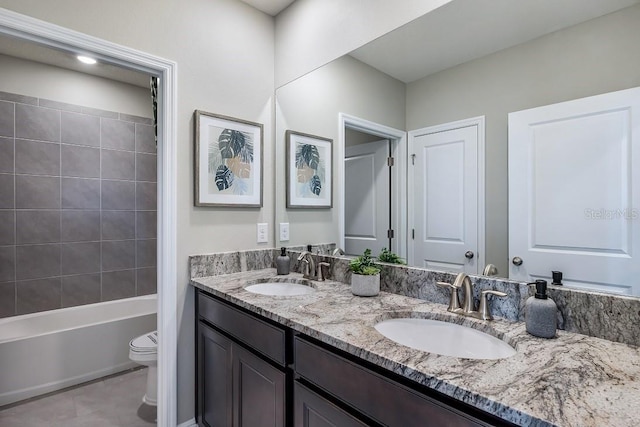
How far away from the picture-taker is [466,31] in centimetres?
127

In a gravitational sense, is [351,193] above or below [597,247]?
above

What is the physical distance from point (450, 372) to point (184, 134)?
5.58 ft

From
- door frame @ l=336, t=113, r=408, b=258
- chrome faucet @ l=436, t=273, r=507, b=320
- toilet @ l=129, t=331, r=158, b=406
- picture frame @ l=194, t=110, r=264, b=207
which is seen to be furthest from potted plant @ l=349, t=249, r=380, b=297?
toilet @ l=129, t=331, r=158, b=406

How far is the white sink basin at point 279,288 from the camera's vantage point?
69.7 inches

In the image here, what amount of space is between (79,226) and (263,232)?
6.42ft

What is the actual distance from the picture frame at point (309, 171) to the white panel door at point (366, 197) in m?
0.19

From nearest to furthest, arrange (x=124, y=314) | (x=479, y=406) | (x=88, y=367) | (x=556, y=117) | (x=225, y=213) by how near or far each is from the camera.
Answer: (x=479, y=406), (x=556, y=117), (x=225, y=213), (x=88, y=367), (x=124, y=314)

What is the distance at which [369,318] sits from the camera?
3.68 feet

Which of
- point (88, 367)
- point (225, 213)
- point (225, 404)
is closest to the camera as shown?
point (225, 404)

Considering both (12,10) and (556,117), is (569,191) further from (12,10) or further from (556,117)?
(12,10)

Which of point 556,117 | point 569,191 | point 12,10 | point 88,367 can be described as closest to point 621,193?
point 569,191

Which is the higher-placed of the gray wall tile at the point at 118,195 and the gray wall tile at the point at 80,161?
the gray wall tile at the point at 80,161

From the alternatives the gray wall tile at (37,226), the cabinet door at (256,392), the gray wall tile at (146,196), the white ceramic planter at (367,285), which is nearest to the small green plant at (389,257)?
the white ceramic planter at (367,285)

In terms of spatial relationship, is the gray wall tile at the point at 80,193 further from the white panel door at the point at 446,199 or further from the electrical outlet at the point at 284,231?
the white panel door at the point at 446,199
